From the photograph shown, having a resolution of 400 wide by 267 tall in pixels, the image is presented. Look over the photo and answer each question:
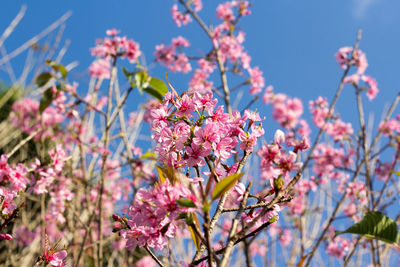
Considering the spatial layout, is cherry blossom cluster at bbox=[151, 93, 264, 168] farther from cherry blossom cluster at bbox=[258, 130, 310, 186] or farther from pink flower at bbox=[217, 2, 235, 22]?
pink flower at bbox=[217, 2, 235, 22]

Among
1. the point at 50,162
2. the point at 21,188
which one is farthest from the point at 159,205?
the point at 50,162

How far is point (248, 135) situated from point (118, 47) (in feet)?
6.45

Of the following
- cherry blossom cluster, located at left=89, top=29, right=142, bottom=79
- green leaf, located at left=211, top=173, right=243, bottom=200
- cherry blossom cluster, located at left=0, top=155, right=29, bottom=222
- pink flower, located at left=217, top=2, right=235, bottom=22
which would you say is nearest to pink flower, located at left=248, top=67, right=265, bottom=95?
pink flower, located at left=217, top=2, right=235, bottom=22

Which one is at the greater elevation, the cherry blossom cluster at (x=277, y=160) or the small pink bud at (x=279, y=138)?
the small pink bud at (x=279, y=138)

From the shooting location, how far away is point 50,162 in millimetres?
1688

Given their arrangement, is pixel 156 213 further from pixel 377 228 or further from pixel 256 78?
pixel 256 78

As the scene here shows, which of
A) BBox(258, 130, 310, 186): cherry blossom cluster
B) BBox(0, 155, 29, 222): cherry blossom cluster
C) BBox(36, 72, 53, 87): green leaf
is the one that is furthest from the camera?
BBox(36, 72, 53, 87): green leaf

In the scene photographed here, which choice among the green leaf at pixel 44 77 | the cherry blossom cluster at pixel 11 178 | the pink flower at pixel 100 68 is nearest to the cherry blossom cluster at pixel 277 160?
the cherry blossom cluster at pixel 11 178

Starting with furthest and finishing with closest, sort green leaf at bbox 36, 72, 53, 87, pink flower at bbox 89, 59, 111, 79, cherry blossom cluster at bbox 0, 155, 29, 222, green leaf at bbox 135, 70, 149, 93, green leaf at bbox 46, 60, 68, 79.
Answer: pink flower at bbox 89, 59, 111, 79 → green leaf at bbox 36, 72, 53, 87 → green leaf at bbox 46, 60, 68, 79 → green leaf at bbox 135, 70, 149, 93 → cherry blossom cluster at bbox 0, 155, 29, 222

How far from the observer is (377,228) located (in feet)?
2.88

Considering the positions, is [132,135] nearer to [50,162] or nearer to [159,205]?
[50,162]

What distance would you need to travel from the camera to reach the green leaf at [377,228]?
87cm

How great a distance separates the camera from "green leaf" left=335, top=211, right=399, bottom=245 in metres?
0.87

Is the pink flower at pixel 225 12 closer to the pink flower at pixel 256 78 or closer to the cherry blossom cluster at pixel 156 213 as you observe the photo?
the pink flower at pixel 256 78
